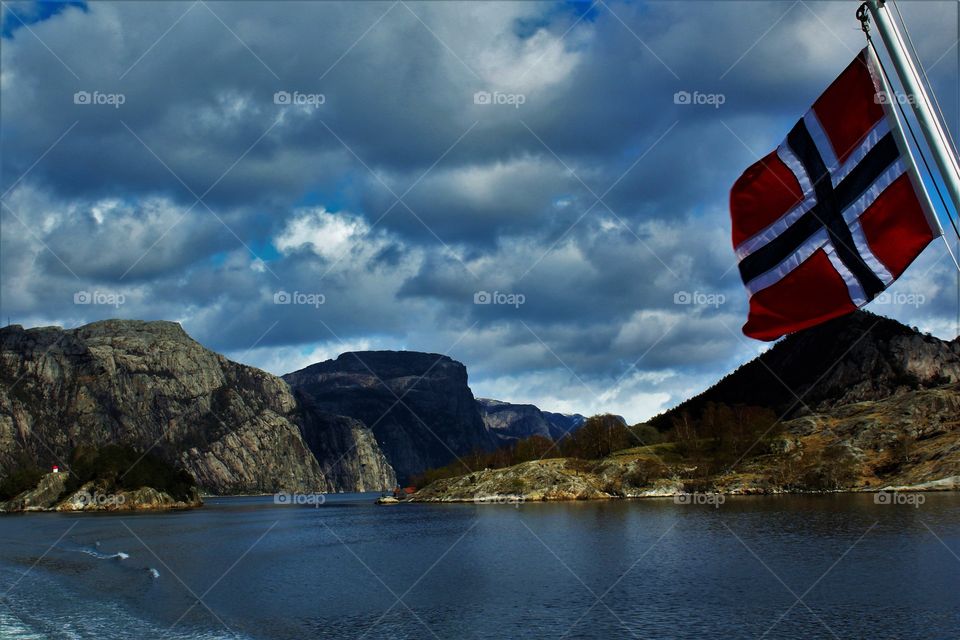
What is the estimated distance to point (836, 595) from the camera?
54625mm

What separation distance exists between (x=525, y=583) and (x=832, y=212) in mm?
53822

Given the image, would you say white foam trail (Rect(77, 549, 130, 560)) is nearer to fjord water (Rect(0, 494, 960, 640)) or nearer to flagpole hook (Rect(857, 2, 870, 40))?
fjord water (Rect(0, 494, 960, 640))

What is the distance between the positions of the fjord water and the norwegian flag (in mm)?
31005

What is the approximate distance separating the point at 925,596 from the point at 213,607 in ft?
170

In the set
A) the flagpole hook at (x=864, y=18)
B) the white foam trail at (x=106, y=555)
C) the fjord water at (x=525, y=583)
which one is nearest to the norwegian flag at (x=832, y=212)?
the flagpole hook at (x=864, y=18)

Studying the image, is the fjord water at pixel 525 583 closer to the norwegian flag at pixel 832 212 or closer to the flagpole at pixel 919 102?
the norwegian flag at pixel 832 212

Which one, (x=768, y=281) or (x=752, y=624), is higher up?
(x=768, y=281)

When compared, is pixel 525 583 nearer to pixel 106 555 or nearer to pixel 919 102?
pixel 919 102

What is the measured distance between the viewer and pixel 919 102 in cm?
1464

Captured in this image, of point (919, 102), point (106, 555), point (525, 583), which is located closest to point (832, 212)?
point (919, 102)

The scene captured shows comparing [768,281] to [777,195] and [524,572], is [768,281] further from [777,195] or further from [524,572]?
[524,572]

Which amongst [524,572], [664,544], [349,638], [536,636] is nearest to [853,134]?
[536,636]

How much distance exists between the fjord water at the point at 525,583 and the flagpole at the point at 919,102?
35445 millimetres

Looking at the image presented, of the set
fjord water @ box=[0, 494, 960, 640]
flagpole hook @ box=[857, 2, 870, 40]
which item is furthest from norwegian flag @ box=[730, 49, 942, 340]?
fjord water @ box=[0, 494, 960, 640]
